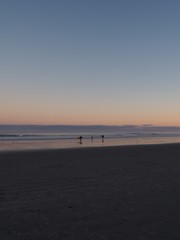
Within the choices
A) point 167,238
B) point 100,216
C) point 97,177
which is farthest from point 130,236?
point 97,177

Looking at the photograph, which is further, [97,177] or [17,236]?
[97,177]

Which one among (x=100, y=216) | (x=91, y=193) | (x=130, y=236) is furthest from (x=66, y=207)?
(x=130, y=236)

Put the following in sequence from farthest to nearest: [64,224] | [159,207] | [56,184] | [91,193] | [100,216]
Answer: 1. [56,184]
2. [91,193]
3. [159,207]
4. [100,216]
5. [64,224]

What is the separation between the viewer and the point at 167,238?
235 inches

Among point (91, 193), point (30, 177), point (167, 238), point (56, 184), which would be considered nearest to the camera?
point (167, 238)

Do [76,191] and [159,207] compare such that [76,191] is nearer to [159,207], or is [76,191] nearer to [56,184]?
[56,184]

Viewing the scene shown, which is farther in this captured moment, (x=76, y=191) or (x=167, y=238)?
(x=76, y=191)

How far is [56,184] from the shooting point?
37.2 ft

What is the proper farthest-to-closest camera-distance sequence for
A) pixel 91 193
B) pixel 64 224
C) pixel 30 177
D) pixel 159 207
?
1. pixel 30 177
2. pixel 91 193
3. pixel 159 207
4. pixel 64 224

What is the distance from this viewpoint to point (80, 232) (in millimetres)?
6250

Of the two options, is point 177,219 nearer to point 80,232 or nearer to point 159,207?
point 159,207

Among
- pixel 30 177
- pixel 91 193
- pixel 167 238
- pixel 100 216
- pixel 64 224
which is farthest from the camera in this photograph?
pixel 30 177

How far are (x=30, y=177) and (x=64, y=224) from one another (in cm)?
631

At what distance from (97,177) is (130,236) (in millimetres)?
6790
